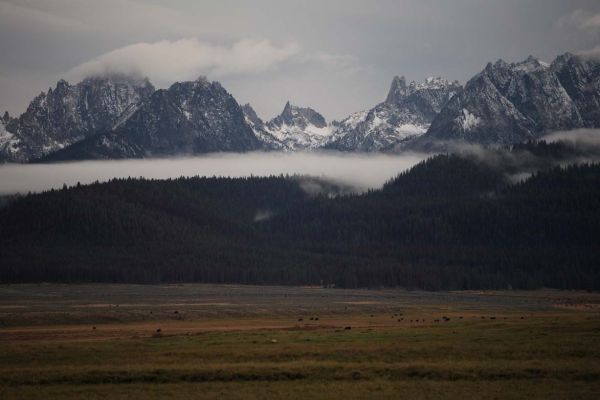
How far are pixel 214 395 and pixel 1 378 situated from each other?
17.0 meters

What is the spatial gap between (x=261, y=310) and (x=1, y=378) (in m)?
81.5

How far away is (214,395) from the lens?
54031 mm

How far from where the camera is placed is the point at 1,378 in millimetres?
59062

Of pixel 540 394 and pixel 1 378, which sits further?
pixel 1 378

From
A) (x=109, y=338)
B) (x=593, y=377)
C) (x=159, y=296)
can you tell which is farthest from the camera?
(x=159, y=296)

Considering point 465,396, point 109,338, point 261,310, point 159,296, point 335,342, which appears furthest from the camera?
point 159,296

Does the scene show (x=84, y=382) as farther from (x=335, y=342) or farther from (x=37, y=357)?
(x=335, y=342)

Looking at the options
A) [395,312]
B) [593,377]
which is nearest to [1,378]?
[593,377]

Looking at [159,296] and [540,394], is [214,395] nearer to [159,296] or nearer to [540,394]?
[540,394]

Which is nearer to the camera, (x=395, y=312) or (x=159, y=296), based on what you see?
(x=395, y=312)

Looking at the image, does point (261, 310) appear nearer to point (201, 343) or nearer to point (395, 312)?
point (395, 312)

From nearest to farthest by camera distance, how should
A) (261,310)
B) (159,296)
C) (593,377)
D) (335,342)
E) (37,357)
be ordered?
(593,377)
(37,357)
(335,342)
(261,310)
(159,296)

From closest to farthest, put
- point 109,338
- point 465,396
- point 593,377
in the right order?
point 465,396
point 593,377
point 109,338

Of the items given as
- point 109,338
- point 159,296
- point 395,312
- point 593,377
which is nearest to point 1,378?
point 109,338
